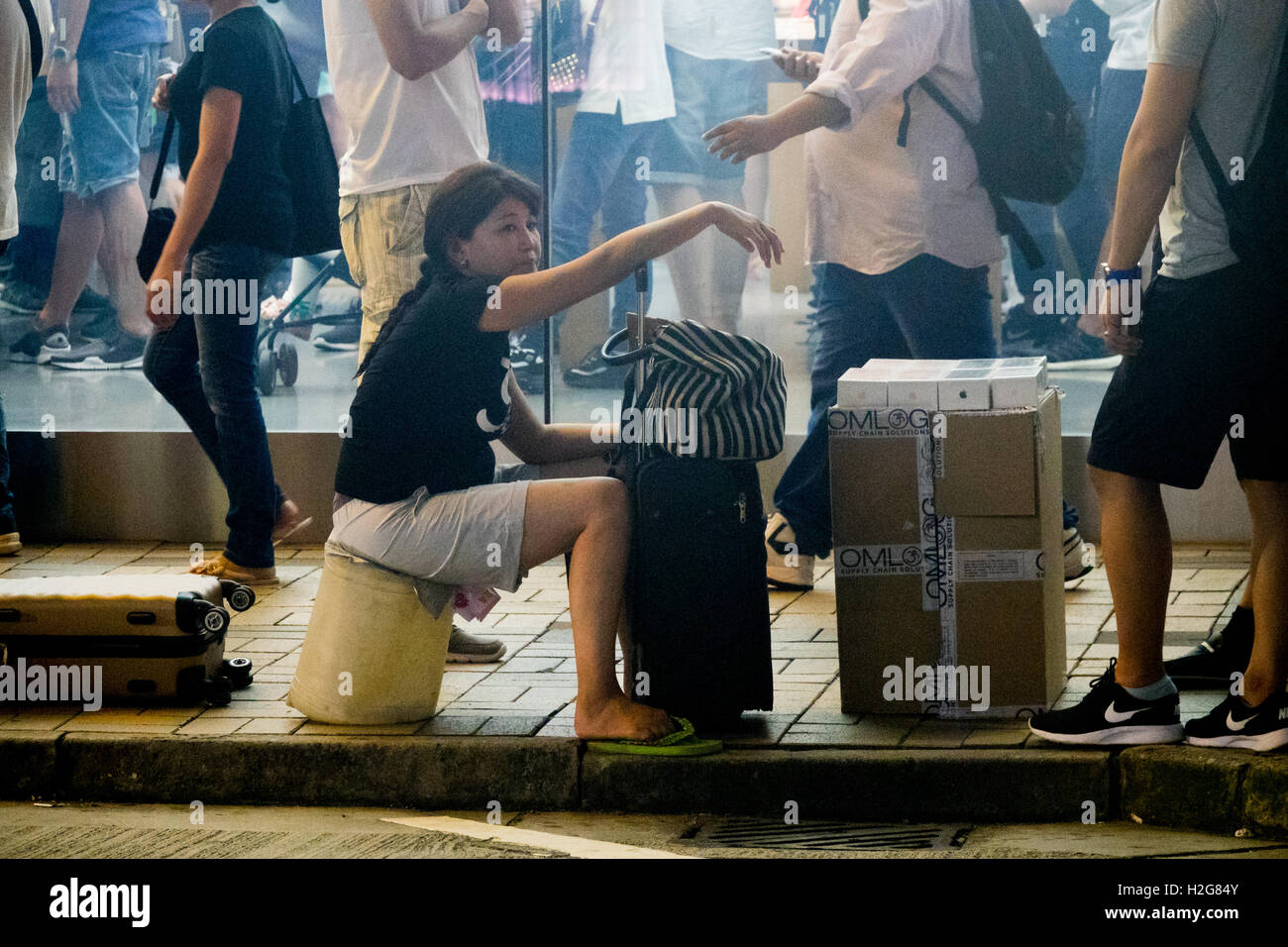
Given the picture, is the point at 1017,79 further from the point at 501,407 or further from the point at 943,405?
the point at 501,407

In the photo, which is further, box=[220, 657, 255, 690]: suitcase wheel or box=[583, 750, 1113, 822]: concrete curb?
box=[220, 657, 255, 690]: suitcase wheel

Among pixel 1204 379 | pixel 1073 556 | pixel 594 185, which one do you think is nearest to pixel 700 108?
pixel 594 185

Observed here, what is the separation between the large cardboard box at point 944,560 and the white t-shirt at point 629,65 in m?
2.78

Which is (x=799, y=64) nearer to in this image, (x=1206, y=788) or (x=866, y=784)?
(x=866, y=784)

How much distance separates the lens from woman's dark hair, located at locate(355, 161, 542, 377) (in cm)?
464

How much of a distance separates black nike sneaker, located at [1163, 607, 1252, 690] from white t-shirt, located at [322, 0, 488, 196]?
2515mm

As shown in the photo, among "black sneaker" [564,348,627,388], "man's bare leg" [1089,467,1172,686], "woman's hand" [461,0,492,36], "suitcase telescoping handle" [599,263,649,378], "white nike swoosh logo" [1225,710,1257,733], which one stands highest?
"woman's hand" [461,0,492,36]

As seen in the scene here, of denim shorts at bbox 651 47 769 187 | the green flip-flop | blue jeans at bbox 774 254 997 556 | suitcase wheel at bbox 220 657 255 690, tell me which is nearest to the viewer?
the green flip-flop

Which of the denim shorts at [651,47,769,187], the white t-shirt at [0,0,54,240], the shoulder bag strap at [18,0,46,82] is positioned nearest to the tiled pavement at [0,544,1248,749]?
the white t-shirt at [0,0,54,240]

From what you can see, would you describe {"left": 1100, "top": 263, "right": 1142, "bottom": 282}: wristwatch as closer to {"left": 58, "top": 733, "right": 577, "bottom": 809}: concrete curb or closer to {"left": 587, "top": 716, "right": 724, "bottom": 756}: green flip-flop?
{"left": 587, "top": 716, "right": 724, "bottom": 756}: green flip-flop

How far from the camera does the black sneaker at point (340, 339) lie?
287 inches

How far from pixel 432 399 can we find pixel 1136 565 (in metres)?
1.75

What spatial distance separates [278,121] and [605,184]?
4.65ft
